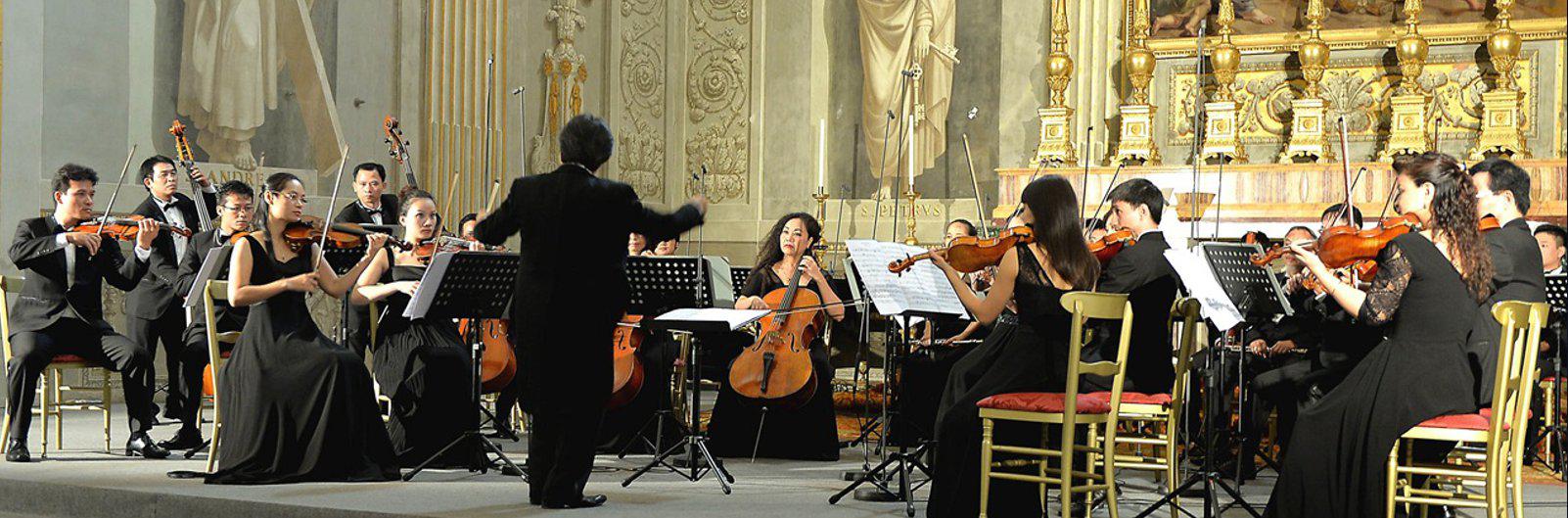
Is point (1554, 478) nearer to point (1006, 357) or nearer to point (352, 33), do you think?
point (1006, 357)

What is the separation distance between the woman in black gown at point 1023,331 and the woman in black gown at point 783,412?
6.88ft

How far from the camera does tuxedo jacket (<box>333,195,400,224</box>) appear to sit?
747 cm

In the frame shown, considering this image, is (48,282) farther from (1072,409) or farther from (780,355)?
(1072,409)

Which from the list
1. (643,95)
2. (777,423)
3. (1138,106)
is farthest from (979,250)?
(643,95)

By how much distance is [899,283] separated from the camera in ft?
17.1

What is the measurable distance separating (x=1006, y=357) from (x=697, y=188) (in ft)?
25.0

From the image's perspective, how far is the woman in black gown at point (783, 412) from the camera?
697 cm

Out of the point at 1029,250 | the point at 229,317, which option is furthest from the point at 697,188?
the point at 1029,250

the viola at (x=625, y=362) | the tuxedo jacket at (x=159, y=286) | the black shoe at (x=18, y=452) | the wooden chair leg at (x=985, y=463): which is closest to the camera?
the wooden chair leg at (x=985, y=463)

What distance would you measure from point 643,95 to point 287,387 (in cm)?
673

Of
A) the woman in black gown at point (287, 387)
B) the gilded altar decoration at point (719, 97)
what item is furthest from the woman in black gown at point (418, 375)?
the gilded altar decoration at point (719, 97)

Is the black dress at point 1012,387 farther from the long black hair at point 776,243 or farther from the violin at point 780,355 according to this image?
the long black hair at point 776,243

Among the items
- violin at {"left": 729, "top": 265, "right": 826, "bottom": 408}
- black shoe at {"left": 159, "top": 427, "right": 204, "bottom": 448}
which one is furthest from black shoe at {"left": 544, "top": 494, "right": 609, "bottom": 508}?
black shoe at {"left": 159, "top": 427, "right": 204, "bottom": 448}

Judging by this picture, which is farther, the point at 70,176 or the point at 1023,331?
the point at 70,176
